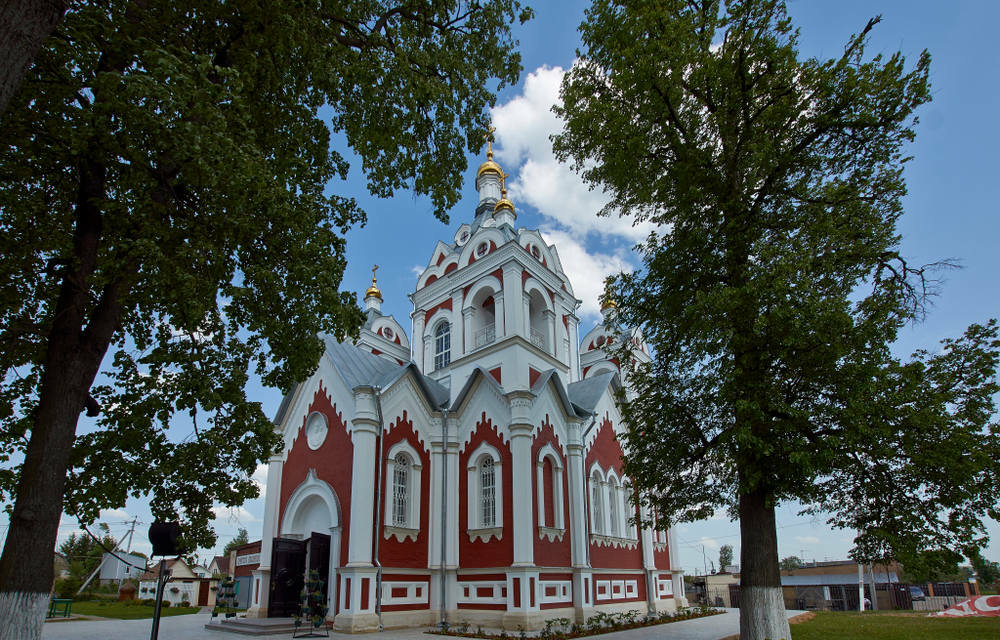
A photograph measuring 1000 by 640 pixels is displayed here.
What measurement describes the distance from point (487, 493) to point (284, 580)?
5.74m

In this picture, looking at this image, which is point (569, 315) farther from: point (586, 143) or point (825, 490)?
point (825, 490)

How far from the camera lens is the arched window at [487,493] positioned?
15766 millimetres

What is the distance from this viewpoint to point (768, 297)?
26.3ft

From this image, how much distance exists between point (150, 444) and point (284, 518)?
1005cm

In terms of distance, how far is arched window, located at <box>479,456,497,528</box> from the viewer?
15766 mm

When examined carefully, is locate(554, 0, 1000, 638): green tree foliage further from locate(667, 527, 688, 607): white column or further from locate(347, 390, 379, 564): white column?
locate(667, 527, 688, 607): white column

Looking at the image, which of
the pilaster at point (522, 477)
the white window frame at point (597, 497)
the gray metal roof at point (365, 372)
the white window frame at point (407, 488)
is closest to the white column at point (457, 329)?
the gray metal roof at point (365, 372)

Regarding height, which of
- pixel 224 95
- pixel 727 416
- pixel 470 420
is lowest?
pixel 727 416

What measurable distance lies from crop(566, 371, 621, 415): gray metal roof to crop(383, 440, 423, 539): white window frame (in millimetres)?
6040

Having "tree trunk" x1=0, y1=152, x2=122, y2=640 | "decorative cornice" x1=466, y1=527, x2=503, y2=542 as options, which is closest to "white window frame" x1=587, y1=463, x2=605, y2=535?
"decorative cornice" x1=466, y1=527, x2=503, y2=542

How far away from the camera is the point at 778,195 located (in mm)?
9500

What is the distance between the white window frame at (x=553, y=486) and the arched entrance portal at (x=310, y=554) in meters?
5.33

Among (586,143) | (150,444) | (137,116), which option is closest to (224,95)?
(137,116)

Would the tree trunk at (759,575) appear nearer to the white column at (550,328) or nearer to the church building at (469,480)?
the church building at (469,480)
